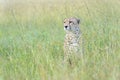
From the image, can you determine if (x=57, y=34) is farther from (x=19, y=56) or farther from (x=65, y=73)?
(x=65, y=73)

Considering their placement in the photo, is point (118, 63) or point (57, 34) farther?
point (57, 34)

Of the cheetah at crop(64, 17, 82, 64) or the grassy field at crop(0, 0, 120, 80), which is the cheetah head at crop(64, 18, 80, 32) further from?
the grassy field at crop(0, 0, 120, 80)

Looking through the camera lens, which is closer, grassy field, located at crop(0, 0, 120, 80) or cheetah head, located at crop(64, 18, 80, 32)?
grassy field, located at crop(0, 0, 120, 80)

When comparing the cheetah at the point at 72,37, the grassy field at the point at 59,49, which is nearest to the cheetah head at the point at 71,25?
the cheetah at the point at 72,37

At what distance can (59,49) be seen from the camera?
162 inches

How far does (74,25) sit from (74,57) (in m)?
0.50

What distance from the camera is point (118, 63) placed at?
2787mm

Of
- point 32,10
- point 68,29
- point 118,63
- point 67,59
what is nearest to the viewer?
point 118,63

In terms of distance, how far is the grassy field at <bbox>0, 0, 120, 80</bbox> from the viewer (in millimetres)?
2719

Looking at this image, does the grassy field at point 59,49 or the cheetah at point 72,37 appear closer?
the grassy field at point 59,49

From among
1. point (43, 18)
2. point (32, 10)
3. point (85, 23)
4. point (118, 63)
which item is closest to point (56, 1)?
point (32, 10)

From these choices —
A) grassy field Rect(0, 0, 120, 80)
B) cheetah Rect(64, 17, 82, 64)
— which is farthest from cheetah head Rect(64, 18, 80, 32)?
grassy field Rect(0, 0, 120, 80)

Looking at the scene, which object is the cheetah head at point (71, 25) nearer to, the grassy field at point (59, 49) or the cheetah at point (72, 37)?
the cheetah at point (72, 37)

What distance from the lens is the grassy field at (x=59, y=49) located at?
272 cm
